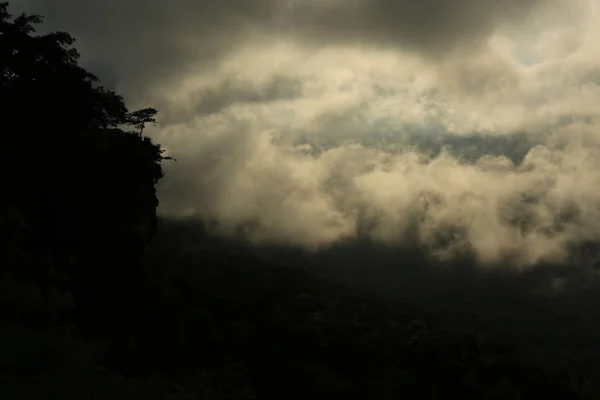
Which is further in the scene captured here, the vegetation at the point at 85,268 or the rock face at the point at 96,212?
the rock face at the point at 96,212

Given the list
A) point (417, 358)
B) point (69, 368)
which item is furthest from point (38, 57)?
point (417, 358)

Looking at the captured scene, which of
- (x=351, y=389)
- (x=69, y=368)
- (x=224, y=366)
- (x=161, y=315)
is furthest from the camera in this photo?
(x=351, y=389)

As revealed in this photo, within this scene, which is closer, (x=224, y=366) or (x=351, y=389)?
(x=224, y=366)

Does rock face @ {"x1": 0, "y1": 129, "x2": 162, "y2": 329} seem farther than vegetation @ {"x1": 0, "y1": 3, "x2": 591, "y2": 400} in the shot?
Yes

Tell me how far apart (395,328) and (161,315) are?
396 feet

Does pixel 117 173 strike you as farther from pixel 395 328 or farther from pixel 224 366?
pixel 395 328

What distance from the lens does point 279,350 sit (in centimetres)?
10262

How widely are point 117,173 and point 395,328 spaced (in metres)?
139

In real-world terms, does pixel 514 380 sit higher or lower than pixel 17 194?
lower

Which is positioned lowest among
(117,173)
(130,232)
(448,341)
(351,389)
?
(351,389)

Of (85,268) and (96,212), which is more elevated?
(96,212)

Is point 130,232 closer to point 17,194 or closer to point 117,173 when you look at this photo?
point 117,173

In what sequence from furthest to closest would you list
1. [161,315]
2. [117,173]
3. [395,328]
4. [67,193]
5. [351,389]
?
1. [395,328]
2. [351,389]
3. [161,315]
4. [117,173]
5. [67,193]

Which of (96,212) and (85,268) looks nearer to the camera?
(85,268)
